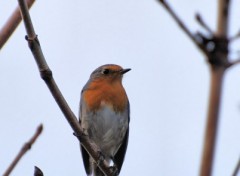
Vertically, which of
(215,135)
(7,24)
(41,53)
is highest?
(7,24)

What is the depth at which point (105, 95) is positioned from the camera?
270 inches

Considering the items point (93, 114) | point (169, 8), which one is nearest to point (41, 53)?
point (169, 8)

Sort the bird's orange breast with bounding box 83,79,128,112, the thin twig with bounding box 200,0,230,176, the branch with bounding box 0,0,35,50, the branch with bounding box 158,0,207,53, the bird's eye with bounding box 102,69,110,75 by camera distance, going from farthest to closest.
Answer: the bird's eye with bounding box 102,69,110,75 < the bird's orange breast with bounding box 83,79,128,112 < the branch with bounding box 0,0,35,50 < the branch with bounding box 158,0,207,53 < the thin twig with bounding box 200,0,230,176

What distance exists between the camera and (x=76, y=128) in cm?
283

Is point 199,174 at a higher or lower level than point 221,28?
lower

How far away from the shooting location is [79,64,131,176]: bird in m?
6.57

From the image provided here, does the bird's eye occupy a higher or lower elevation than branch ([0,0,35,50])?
higher

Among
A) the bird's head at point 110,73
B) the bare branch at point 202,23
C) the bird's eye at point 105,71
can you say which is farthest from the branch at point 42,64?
the bird's eye at point 105,71

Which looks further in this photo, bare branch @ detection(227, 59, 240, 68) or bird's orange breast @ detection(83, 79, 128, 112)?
bird's orange breast @ detection(83, 79, 128, 112)

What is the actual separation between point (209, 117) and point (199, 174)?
0.12 metres

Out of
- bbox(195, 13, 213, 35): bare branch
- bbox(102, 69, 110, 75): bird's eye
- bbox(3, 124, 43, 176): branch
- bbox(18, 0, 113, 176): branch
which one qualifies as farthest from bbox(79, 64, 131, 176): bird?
bbox(195, 13, 213, 35): bare branch

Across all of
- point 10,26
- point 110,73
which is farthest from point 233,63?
point 110,73

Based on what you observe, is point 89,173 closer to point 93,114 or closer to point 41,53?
point 93,114

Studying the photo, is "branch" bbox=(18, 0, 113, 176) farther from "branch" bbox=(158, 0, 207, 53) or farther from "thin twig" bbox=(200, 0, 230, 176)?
"thin twig" bbox=(200, 0, 230, 176)
